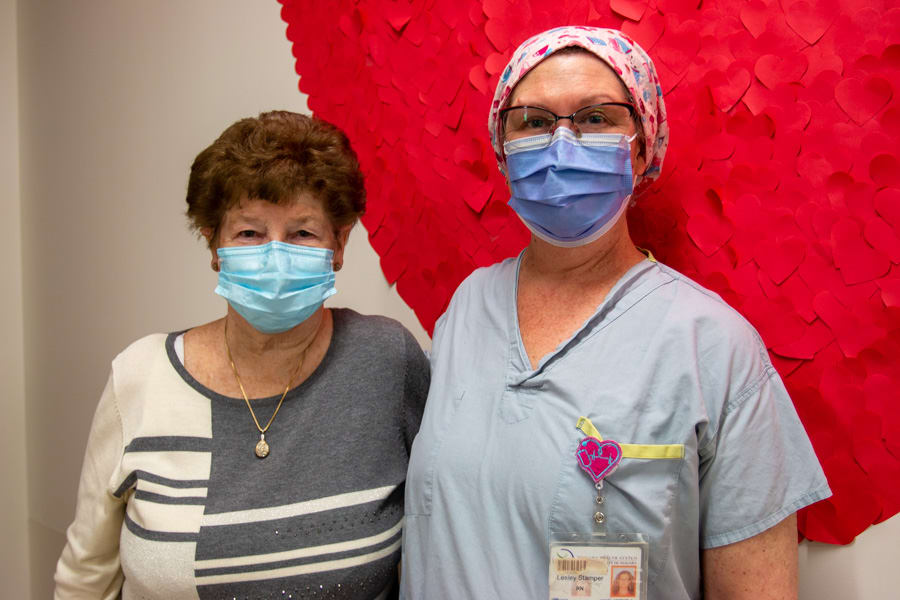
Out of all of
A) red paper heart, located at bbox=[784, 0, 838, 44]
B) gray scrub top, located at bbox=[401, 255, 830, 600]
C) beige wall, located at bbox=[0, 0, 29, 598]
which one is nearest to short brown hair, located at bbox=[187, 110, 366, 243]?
gray scrub top, located at bbox=[401, 255, 830, 600]

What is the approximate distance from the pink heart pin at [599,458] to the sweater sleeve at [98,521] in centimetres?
87

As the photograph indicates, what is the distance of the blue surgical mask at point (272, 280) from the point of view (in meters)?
1.31

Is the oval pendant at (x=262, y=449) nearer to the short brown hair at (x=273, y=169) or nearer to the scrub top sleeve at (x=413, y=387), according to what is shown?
the scrub top sleeve at (x=413, y=387)

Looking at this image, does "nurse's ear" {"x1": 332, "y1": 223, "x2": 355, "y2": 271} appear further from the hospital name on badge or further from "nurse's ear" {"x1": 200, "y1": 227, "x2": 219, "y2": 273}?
the hospital name on badge

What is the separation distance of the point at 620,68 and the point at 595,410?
562mm

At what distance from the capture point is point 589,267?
1300 mm

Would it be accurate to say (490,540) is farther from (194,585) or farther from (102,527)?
(102,527)

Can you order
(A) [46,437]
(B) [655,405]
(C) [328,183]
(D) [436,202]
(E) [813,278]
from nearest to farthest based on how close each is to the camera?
(B) [655,405], (E) [813,278], (C) [328,183], (D) [436,202], (A) [46,437]

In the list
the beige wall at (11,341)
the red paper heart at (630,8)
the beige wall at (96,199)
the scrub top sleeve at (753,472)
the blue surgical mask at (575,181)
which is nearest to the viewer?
the scrub top sleeve at (753,472)

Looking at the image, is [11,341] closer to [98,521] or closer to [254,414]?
[98,521]

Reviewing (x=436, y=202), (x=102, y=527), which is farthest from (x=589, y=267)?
(x=102, y=527)

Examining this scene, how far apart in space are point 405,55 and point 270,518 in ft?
3.82

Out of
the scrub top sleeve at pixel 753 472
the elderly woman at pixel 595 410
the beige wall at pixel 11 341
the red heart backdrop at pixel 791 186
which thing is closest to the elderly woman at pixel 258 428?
the elderly woman at pixel 595 410

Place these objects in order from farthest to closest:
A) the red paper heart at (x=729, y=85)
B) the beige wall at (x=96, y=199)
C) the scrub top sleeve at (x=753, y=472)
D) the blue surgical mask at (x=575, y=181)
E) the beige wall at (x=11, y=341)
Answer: the beige wall at (x=11, y=341) → the beige wall at (x=96, y=199) → the red paper heart at (x=729, y=85) → the blue surgical mask at (x=575, y=181) → the scrub top sleeve at (x=753, y=472)
